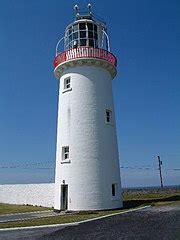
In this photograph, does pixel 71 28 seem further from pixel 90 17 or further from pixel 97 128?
pixel 97 128

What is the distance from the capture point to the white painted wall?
1909 centimetres

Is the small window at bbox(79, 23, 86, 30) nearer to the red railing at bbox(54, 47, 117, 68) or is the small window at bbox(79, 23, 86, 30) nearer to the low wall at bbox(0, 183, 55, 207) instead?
the red railing at bbox(54, 47, 117, 68)

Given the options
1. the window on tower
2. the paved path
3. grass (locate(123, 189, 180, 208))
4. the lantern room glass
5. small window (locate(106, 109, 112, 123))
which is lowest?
the paved path

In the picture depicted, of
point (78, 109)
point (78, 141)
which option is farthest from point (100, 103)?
point (78, 141)

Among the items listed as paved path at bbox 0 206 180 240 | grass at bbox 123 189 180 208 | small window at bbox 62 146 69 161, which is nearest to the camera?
paved path at bbox 0 206 180 240

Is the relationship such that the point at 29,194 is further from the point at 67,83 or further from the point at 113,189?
the point at 67,83

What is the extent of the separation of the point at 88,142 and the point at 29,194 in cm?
959

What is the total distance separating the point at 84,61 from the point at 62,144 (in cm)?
585

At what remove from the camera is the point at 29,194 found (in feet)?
85.7

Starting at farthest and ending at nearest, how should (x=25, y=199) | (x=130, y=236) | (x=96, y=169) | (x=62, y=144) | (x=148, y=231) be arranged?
(x=25, y=199)
(x=62, y=144)
(x=96, y=169)
(x=148, y=231)
(x=130, y=236)

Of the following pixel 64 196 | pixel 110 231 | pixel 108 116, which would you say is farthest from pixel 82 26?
pixel 110 231

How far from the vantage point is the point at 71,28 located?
73.6 ft

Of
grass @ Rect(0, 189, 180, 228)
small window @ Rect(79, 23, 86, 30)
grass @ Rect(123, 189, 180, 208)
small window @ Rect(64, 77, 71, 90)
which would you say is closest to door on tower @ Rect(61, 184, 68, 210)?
grass @ Rect(0, 189, 180, 228)

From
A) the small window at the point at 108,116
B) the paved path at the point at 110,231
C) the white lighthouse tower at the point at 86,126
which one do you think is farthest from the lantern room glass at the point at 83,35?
the paved path at the point at 110,231
